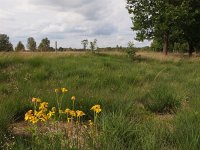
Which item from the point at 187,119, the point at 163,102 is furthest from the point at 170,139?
the point at 163,102

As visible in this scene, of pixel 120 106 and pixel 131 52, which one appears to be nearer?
pixel 120 106

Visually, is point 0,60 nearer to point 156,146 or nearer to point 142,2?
point 156,146

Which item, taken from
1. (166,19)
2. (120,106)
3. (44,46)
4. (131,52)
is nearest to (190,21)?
(166,19)

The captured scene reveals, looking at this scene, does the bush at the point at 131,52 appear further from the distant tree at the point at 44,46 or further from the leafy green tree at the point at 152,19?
the distant tree at the point at 44,46

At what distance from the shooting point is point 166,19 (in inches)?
1248

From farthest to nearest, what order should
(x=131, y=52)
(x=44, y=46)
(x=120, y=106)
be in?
(x=44, y=46)
(x=131, y=52)
(x=120, y=106)

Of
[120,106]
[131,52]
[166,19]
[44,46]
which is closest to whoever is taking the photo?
[120,106]

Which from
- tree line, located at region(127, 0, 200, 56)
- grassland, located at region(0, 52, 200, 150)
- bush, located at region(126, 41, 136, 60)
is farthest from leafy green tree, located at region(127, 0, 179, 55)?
grassland, located at region(0, 52, 200, 150)

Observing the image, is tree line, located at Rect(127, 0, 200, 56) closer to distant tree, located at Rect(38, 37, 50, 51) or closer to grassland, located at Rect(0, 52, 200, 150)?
distant tree, located at Rect(38, 37, 50, 51)

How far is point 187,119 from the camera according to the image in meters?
4.96

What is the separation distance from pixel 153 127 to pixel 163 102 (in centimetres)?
279

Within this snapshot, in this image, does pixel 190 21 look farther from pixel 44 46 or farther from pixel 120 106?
pixel 44 46

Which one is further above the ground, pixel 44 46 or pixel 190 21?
pixel 190 21

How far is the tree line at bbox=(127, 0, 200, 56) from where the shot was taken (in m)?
31.3
